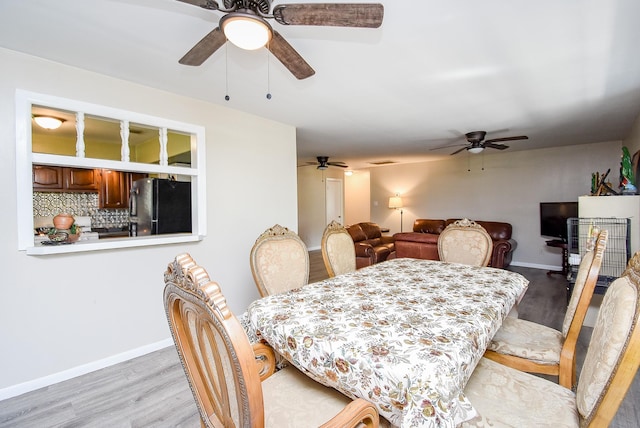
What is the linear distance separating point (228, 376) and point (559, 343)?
1.77 metres

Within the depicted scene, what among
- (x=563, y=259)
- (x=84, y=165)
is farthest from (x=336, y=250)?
(x=563, y=259)

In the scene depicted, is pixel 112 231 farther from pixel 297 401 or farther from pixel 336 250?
pixel 297 401

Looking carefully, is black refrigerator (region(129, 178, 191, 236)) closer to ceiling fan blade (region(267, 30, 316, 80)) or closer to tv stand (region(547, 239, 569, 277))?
ceiling fan blade (region(267, 30, 316, 80))

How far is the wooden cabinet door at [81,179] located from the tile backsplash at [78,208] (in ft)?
0.54

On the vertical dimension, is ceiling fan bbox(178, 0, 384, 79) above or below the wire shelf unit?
above

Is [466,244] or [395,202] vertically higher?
[395,202]

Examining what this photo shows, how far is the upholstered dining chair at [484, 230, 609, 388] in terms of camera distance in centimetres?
139

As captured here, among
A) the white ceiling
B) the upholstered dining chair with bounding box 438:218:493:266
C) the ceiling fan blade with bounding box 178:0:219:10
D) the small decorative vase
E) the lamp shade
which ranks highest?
the white ceiling

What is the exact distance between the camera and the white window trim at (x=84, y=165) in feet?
6.51

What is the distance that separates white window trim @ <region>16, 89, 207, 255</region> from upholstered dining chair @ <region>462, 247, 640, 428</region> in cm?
258

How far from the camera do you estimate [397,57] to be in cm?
207

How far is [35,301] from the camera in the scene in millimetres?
2055

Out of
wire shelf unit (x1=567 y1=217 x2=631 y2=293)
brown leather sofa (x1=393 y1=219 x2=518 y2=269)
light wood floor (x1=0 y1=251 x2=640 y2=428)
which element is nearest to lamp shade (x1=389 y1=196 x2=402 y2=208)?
brown leather sofa (x1=393 y1=219 x2=518 y2=269)

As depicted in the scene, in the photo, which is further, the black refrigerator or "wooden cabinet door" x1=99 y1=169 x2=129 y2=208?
"wooden cabinet door" x1=99 y1=169 x2=129 y2=208
